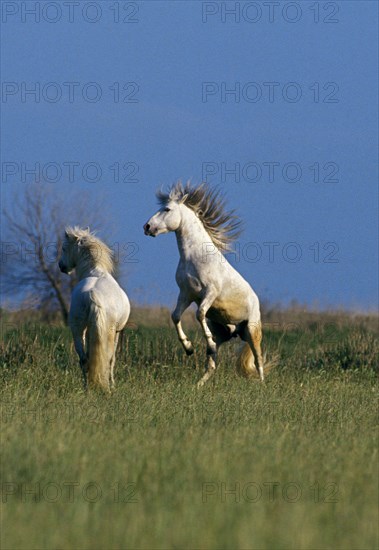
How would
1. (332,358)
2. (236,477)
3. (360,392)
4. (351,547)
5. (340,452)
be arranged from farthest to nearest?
(332,358)
(360,392)
(340,452)
(236,477)
(351,547)

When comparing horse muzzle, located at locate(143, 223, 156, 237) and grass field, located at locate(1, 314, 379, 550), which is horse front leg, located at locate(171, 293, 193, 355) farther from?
grass field, located at locate(1, 314, 379, 550)

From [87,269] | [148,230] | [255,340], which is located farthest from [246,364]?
[87,269]

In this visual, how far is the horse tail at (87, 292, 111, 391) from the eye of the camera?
38.7ft

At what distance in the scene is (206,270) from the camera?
14.4 m

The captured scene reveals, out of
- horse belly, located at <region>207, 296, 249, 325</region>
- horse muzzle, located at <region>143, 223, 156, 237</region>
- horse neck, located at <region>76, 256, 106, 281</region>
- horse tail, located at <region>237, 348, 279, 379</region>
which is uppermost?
horse muzzle, located at <region>143, 223, 156, 237</region>

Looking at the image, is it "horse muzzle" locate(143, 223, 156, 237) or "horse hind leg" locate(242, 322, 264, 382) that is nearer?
"horse muzzle" locate(143, 223, 156, 237)

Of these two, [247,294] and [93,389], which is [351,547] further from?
[247,294]

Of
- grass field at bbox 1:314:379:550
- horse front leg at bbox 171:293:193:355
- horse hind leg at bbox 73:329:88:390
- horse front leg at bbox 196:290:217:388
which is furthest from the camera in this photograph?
horse front leg at bbox 196:290:217:388

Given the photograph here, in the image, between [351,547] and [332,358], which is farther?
[332,358]

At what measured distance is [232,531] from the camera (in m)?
4.66

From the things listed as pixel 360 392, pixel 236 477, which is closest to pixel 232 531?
pixel 236 477

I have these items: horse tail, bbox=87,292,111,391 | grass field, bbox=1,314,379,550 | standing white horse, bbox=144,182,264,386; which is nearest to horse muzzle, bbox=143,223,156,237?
standing white horse, bbox=144,182,264,386

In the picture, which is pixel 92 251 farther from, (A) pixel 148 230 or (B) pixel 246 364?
(B) pixel 246 364

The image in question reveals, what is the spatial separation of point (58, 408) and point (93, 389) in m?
2.30
